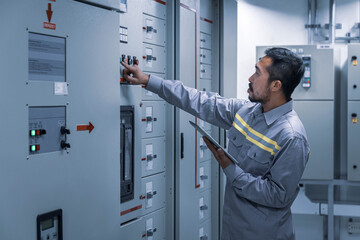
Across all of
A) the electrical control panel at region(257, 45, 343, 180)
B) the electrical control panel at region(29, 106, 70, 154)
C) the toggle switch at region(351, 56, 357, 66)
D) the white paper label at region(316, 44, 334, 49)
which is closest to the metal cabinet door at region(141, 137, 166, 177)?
the electrical control panel at region(29, 106, 70, 154)

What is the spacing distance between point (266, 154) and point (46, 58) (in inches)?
50.7

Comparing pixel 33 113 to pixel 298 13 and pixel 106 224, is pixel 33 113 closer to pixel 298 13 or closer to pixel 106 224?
pixel 106 224

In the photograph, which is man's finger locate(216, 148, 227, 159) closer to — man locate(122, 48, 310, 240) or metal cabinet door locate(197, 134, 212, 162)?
man locate(122, 48, 310, 240)

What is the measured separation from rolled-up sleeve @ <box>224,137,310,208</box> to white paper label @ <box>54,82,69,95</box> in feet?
3.36

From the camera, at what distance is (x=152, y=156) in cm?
317

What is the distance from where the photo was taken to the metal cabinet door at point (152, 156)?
307 cm

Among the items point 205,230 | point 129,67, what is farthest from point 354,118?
point 129,67

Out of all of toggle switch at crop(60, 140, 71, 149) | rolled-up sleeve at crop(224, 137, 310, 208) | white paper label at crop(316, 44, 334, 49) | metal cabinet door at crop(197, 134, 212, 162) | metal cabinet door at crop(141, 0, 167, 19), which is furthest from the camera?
white paper label at crop(316, 44, 334, 49)

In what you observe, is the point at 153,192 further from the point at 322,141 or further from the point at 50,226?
the point at 322,141

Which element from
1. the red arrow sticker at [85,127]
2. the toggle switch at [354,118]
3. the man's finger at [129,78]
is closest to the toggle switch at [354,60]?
the toggle switch at [354,118]

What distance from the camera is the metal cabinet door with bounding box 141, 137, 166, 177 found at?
307 cm

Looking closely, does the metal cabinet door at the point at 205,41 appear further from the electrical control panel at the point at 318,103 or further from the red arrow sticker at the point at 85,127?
the red arrow sticker at the point at 85,127

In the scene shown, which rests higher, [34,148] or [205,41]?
[205,41]

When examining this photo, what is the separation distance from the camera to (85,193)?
2.15 metres
